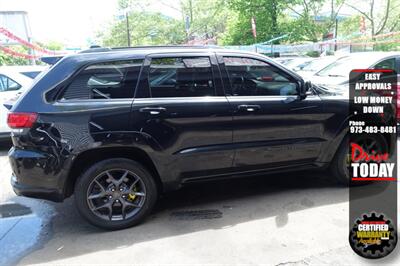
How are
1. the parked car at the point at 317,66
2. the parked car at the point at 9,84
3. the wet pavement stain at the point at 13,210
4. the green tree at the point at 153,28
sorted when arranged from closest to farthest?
the wet pavement stain at the point at 13,210 → the parked car at the point at 9,84 → the parked car at the point at 317,66 → the green tree at the point at 153,28

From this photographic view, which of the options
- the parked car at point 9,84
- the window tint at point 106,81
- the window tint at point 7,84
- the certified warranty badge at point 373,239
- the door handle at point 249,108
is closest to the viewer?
the certified warranty badge at point 373,239

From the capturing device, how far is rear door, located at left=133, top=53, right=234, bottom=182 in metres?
3.54

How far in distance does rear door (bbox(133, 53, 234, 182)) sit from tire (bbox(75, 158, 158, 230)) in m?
0.27

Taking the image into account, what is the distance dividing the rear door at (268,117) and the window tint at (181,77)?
233mm

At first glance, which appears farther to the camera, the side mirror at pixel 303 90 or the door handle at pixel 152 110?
the side mirror at pixel 303 90

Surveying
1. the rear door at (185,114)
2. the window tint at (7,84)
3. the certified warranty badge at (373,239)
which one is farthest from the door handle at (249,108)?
the window tint at (7,84)

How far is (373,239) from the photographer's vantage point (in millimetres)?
3105

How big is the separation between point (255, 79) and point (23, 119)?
2.39 meters

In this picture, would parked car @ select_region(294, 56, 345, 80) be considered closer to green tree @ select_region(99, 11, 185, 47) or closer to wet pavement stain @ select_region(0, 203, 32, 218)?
wet pavement stain @ select_region(0, 203, 32, 218)

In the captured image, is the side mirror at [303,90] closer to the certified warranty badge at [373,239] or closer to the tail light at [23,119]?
the certified warranty badge at [373,239]

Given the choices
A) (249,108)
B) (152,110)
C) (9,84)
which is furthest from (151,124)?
(9,84)

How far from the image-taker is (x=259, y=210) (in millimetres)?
3939

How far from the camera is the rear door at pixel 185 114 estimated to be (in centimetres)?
354

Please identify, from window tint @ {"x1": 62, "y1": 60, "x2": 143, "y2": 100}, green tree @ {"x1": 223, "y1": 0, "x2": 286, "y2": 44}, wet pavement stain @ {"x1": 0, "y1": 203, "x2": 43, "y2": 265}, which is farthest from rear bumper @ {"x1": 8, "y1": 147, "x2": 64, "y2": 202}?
green tree @ {"x1": 223, "y1": 0, "x2": 286, "y2": 44}
